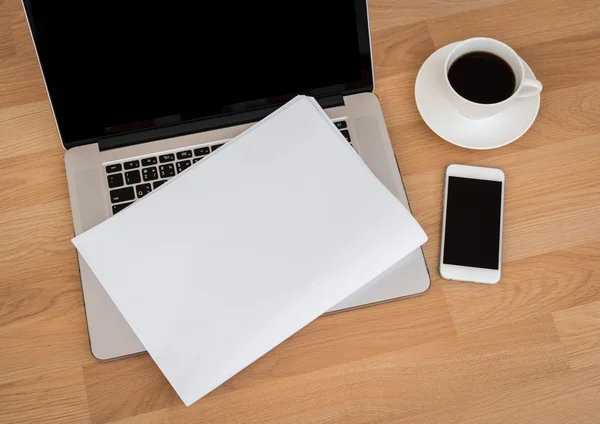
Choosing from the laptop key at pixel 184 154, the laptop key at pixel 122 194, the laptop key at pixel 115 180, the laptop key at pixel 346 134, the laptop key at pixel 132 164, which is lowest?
the laptop key at pixel 122 194

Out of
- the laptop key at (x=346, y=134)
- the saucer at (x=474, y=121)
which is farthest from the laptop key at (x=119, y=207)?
the saucer at (x=474, y=121)

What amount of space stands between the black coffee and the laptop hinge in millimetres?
137

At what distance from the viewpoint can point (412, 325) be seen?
27.2 inches

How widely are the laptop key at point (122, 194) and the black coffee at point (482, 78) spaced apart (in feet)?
1.27

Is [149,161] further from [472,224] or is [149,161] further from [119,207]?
[472,224]

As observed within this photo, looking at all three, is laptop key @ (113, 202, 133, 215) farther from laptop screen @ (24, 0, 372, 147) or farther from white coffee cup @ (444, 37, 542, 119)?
white coffee cup @ (444, 37, 542, 119)

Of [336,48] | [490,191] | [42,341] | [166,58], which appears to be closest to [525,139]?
[490,191]

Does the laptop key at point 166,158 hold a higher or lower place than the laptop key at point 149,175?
higher

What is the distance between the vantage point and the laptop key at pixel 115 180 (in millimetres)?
731

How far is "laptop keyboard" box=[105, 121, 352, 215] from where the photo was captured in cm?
73

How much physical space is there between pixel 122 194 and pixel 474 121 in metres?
0.42

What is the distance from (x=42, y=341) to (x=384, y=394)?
373 mm

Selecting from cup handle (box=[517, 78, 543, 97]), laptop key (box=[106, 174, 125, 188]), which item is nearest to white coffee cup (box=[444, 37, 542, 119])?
cup handle (box=[517, 78, 543, 97])

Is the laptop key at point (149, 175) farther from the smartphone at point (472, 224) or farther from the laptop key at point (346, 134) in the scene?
the smartphone at point (472, 224)
